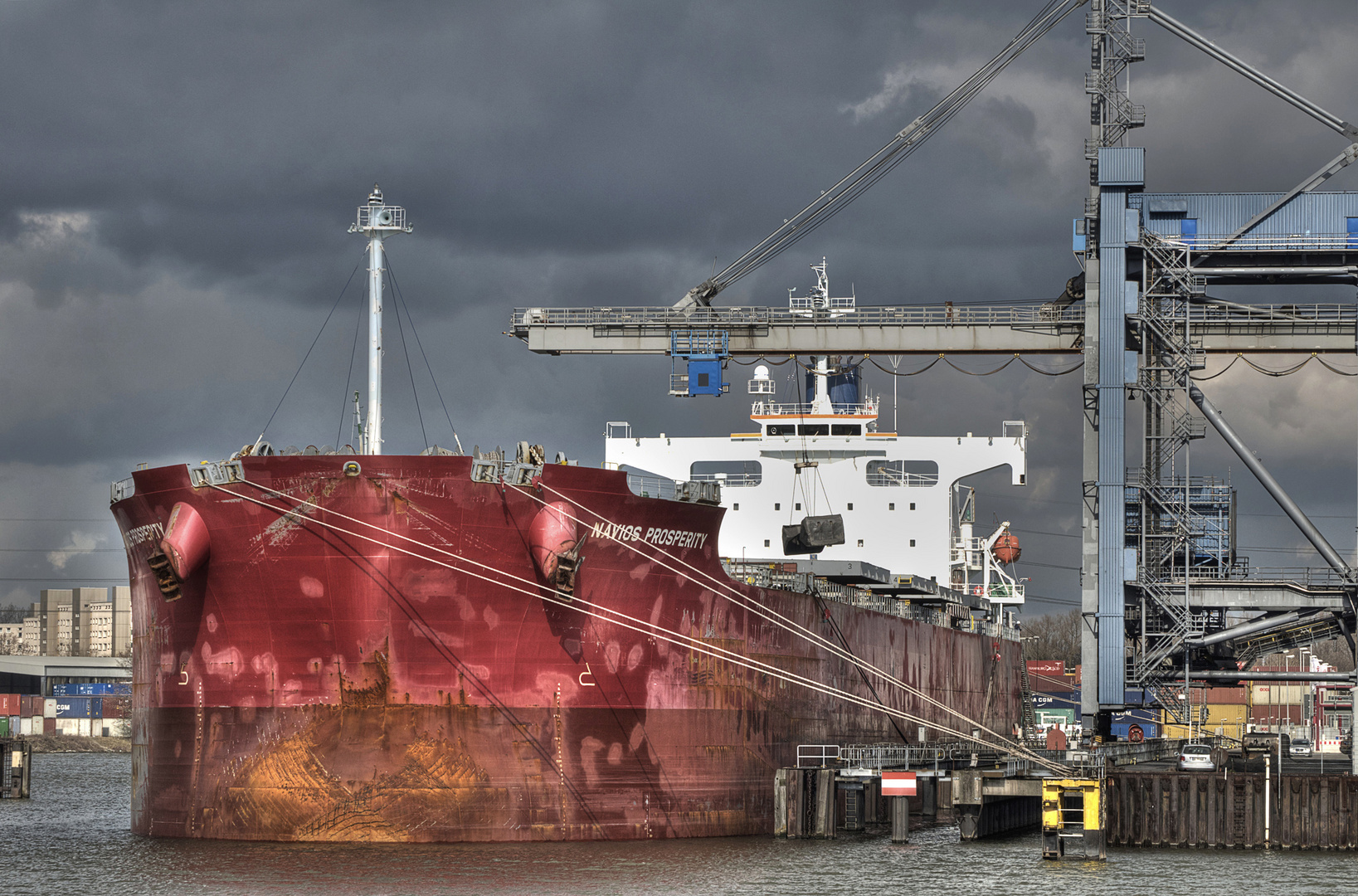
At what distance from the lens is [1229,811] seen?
24.2 metres

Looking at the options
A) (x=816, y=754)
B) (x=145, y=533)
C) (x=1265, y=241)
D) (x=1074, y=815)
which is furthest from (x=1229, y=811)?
(x=145, y=533)

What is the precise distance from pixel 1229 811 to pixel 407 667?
482 inches

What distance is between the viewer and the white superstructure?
118 ft

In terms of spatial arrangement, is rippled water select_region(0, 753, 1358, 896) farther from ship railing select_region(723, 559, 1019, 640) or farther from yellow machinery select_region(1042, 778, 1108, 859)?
ship railing select_region(723, 559, 1019, 640)

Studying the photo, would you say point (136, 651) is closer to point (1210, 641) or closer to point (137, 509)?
point (137, 509)

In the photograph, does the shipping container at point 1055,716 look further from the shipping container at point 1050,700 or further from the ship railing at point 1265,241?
the ship railing at point 1265,241

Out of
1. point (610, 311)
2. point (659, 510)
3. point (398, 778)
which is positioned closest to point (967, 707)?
point (610, 311)

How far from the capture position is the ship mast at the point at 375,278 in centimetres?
2330

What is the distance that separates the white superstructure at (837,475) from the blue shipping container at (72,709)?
6256 cm

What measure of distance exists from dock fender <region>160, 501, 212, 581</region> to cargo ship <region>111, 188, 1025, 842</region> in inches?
1.4

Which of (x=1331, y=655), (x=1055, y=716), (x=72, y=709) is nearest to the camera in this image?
(x=1055, y=716)

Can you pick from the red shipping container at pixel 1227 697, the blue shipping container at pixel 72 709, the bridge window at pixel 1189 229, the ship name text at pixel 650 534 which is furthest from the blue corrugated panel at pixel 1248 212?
the blue shipping container at pixel 72 709

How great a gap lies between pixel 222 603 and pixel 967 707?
20.8 meters

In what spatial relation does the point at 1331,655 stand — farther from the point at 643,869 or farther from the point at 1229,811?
the point at 643,869
